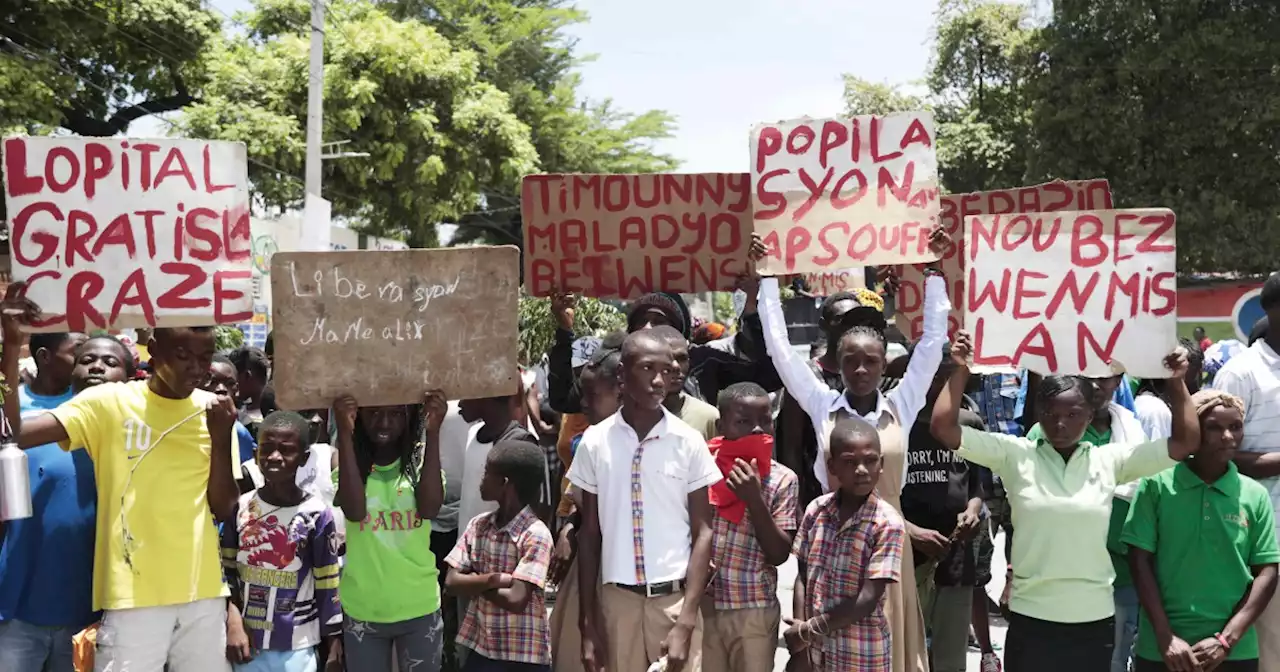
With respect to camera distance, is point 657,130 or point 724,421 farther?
point 657,130

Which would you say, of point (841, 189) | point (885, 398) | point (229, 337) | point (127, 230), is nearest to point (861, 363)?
point (885, 398)

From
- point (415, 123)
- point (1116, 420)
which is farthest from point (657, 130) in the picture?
point (1116, 420)

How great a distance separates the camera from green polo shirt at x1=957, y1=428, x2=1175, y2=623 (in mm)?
4180

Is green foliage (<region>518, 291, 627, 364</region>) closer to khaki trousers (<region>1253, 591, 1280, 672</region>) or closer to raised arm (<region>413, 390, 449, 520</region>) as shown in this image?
raised arm (<region>413, 390, 449, 520</region>)

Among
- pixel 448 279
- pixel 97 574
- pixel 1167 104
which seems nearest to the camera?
pixel 97 574

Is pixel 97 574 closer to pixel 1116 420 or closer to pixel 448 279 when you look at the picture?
pixel 448 279

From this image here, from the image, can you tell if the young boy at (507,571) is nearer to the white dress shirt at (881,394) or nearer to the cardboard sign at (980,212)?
the white dress shirt at (881,394)

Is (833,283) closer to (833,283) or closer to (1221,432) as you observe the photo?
(833,283)

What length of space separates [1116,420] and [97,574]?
405cm

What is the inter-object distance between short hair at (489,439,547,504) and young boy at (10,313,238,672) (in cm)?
94

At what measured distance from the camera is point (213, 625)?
3.99m

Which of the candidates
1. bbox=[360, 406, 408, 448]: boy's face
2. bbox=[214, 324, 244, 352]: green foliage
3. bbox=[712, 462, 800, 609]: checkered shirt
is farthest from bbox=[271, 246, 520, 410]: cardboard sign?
bbox=[214, 324, 244, 352]: green foliage

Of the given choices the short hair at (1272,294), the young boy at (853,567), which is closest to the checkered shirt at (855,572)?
the young boy at (853,567)

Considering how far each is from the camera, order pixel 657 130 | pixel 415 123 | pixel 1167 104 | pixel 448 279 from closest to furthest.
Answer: pixel 448 279 → pixel 1167 104 → pixel 415 123 → pixel 657 130
